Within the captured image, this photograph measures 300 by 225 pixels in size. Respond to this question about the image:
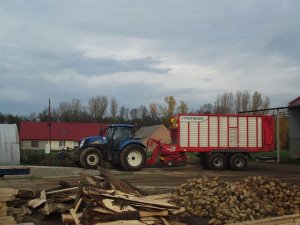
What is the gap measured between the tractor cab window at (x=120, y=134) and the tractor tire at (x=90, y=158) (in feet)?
3.54

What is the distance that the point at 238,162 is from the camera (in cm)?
2650

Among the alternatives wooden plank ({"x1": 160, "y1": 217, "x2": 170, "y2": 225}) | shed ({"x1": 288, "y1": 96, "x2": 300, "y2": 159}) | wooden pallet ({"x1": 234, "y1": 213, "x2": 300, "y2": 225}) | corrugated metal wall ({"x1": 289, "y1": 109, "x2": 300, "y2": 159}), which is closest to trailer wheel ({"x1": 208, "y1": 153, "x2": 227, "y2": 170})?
shed ({"x1": 288, "y1": 96, "x2": 300, "y2": 159})

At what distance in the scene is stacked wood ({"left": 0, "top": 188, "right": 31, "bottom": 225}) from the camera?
9418 millimetres

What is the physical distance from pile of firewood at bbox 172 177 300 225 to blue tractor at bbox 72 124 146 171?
478 inches

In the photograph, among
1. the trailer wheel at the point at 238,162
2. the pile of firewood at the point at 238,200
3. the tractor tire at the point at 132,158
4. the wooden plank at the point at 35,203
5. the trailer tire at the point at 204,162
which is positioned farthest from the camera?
the trailer tire at the point at 204,162

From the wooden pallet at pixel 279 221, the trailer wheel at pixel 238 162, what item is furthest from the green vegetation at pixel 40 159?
the wooden pallet at pixel 279 221

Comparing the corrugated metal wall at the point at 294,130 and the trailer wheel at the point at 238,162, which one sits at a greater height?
the corrugated metal wall at the point at 294,130

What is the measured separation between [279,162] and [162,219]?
2633 cm

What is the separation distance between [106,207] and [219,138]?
17.2 meters

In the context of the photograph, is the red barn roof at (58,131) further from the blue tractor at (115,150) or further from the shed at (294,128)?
the blue tractor at (115,150)

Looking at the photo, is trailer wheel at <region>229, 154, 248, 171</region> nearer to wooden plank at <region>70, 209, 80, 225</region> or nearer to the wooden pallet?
the wooden pallet

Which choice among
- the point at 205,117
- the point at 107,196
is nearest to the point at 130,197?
the point at 107,196

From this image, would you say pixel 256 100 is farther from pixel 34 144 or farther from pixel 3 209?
pixel 3 209

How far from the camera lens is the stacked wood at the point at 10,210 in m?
9.42
